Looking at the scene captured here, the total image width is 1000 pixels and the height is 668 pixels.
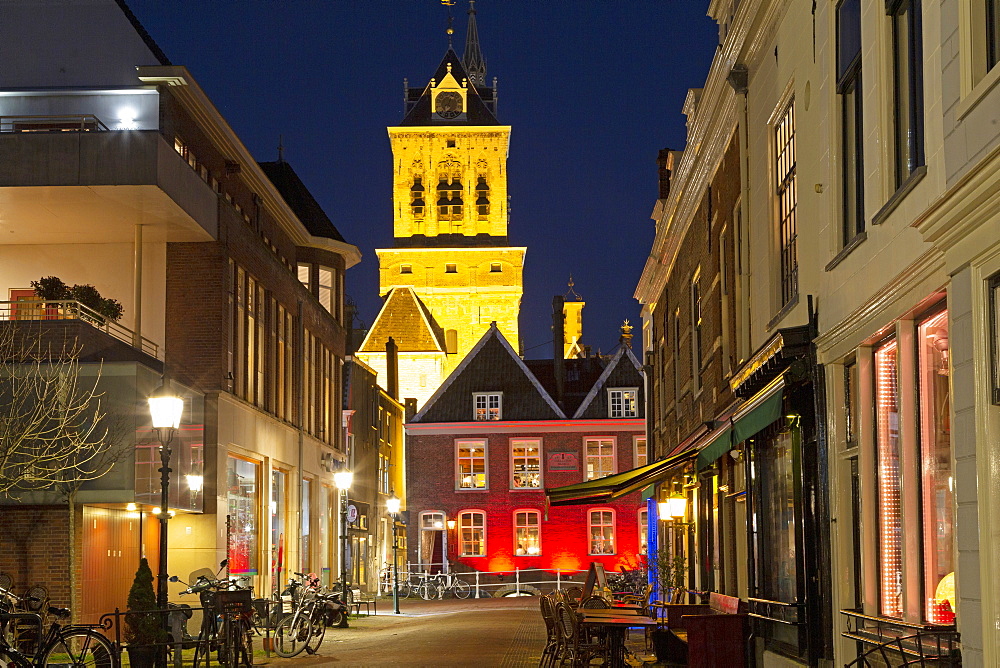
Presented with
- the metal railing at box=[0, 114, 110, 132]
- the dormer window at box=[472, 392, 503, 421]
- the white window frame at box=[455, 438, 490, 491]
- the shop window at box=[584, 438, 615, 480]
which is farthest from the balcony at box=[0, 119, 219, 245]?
the shop window at box=[584, 438, 615, 480]

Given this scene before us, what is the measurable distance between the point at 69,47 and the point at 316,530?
15.4m

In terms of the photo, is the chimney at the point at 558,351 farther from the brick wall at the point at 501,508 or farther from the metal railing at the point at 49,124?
the metal railing at the point at 49,124

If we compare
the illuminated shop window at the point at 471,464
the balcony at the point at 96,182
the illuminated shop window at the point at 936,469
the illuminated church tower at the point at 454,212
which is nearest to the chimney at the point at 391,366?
→ the illuminated shop window at the point at 471,464

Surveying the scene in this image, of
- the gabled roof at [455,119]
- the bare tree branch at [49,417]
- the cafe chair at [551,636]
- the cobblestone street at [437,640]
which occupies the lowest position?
the cobblestone street at [437,640]

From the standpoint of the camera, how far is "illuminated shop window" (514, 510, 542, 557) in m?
51.5

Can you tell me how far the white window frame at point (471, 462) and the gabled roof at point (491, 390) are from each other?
90cm

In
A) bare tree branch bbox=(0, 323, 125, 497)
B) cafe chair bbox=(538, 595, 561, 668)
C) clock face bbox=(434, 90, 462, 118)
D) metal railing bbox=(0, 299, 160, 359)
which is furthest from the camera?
clock face bbox=(434, 90, 462, 118)

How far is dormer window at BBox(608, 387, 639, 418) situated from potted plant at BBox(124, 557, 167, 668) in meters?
38.0

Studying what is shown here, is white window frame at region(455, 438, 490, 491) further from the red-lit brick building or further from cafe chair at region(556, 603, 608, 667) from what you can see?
cafe chair at region(556, 603, 608, 667)

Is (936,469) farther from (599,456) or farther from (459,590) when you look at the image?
(599,456)

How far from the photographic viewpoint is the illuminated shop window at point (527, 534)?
51.5 meters

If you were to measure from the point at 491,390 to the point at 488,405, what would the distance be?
0.64m

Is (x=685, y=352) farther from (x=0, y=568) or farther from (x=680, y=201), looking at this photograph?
(x=0, y=568)

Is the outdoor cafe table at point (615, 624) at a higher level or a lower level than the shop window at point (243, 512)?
lower
